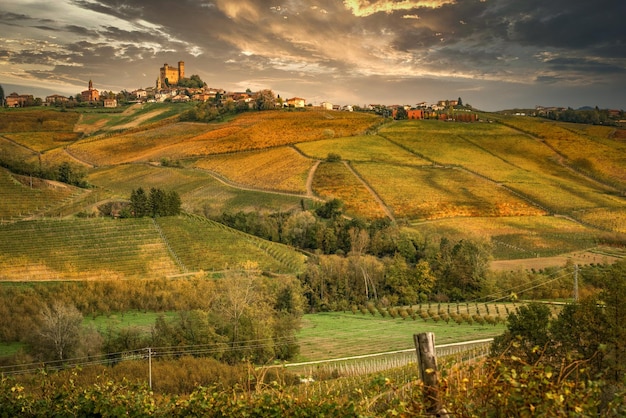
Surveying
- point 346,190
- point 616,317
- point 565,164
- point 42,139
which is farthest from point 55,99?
point 616,317

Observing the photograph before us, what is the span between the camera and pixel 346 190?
84.4m

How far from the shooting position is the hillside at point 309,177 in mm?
57594

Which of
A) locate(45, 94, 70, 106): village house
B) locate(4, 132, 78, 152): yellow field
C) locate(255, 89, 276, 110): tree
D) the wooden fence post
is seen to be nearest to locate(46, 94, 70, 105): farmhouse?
locate(45, 94, 70, 106): village house

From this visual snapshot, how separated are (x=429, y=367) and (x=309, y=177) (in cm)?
Answer: 8514

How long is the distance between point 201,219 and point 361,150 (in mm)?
47979

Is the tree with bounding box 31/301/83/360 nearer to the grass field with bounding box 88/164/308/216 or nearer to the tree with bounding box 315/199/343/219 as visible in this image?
the grass field with bounding box 88/164/308/216

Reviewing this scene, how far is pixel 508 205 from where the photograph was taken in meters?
80.8

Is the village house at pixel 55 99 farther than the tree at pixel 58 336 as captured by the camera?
Yes

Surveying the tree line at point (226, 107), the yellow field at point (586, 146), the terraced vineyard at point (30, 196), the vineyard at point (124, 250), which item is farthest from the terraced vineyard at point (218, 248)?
the tree line at point (226, 107)

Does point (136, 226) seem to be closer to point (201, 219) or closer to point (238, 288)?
point (201, 219)

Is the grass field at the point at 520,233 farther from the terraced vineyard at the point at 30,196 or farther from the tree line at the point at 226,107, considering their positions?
the tree line at the point at 226,107

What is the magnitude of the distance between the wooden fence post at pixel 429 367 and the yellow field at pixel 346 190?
69.4 m

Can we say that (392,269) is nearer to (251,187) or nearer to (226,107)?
(251,187)

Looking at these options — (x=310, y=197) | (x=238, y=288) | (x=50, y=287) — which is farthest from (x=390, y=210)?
(x=50, y=287)
